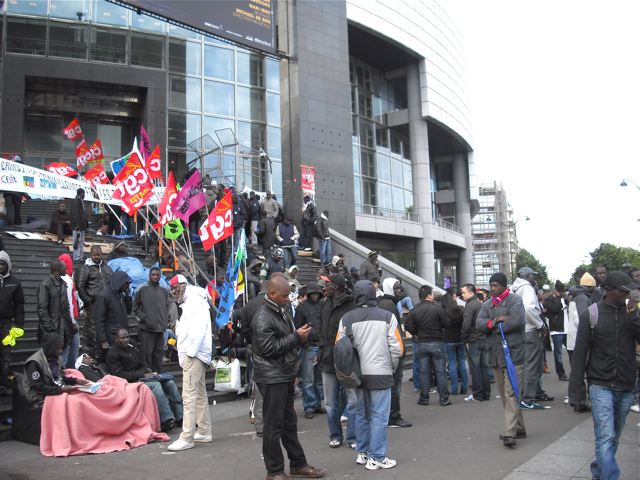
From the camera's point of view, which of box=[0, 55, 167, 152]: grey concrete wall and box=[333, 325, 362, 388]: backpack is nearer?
box=[333, 325, 362, 388]: backpack

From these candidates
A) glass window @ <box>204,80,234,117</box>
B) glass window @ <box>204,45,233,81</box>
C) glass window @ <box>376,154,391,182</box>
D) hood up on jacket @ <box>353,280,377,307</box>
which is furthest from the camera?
glass window @ <box>376,154,391,182</box>

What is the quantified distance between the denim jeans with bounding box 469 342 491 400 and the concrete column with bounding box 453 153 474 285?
3627cm

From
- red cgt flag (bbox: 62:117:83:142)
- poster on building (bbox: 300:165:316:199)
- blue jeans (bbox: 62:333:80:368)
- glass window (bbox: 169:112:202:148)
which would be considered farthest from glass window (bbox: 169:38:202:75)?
blue jeans (bbox: 62:333:80:368)

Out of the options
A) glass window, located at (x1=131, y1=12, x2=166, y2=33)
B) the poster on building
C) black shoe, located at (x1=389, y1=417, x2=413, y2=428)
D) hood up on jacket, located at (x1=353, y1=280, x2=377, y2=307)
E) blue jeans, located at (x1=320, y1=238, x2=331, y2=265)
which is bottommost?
black shoe, located at (x1=389, y1=417, x2=413, y2=428)

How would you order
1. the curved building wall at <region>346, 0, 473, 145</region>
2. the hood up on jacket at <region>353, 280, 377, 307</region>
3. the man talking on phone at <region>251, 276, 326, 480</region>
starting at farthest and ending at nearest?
the curved building wall at <region>346, 0, 473, 145</region> < the hood up on jacket at <region>353, 280, 377, 307</region> < the man talking on phone at <region>251, 276, 326, 480</region>

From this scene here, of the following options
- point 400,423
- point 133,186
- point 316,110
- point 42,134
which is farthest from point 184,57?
point 400,423

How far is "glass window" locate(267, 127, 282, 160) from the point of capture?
2922 cm

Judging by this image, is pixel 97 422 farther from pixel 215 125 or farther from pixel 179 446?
pixel 215 125

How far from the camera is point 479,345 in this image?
32.3ft

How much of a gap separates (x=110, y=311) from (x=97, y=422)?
100 inches

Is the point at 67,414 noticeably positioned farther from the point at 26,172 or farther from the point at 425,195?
the point at 425,195

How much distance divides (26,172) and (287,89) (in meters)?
12.6

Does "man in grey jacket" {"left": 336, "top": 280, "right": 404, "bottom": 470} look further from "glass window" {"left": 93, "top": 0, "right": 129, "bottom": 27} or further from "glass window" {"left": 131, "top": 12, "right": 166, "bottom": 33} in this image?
"glass window" {"left": 93, "top": 0, "right": 129, "bottom": 27}

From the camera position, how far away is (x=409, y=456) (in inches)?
250
